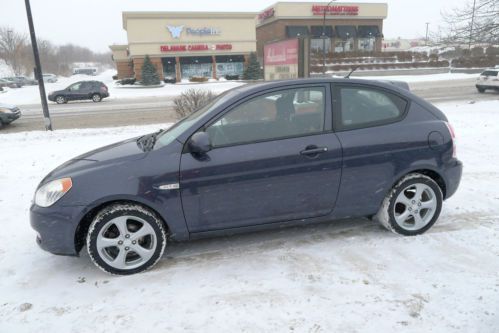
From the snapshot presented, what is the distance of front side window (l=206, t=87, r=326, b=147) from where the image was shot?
347 centimetres

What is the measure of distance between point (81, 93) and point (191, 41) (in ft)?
69.4

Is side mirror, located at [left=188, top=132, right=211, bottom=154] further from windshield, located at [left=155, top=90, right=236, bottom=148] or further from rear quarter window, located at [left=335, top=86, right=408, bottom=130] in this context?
rear quarter window, located at [left=335, top=86, right=408, bottom=130]

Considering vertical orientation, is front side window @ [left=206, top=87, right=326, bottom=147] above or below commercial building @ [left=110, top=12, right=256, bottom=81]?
below

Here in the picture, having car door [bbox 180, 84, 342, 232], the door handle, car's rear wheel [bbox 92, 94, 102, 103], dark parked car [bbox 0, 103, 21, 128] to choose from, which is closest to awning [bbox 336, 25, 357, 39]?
car's rear wheel [bbox 92, 94, 102, 103]

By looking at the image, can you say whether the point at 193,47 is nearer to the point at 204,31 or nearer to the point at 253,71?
the point at 204,31

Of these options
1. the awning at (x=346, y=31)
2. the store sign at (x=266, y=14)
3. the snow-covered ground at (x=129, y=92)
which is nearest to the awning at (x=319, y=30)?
the awning at (x=346, y=31)

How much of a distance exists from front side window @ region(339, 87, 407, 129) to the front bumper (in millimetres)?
2519

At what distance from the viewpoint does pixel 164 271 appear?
3.40 meters

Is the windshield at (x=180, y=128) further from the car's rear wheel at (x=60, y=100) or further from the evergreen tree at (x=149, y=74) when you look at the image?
the evergreen tree at (x=149, y=74)

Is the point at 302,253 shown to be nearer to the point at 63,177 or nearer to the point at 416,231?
the point at 416,231

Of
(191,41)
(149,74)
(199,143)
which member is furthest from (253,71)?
(199,143)

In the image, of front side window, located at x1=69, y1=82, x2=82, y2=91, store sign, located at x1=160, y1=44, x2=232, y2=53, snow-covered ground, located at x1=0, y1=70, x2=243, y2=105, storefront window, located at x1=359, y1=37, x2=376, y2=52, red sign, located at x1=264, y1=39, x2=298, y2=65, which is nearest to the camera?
red sign, located at x1=264, y1=39, x2=298, y2=65

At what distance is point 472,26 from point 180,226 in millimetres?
17054

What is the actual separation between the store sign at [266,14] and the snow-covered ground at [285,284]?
182ft
